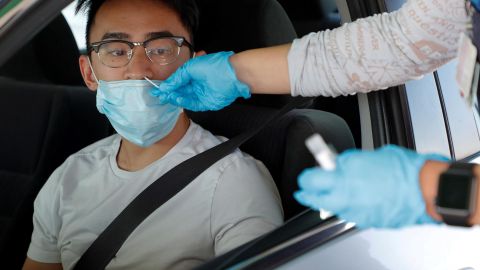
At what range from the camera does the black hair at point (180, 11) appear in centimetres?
175

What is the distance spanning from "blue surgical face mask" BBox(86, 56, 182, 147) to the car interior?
239mm

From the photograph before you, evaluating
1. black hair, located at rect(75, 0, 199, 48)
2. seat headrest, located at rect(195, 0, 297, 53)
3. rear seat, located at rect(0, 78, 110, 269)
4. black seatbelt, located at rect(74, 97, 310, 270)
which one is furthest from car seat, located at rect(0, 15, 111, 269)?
black seatbelt, located at rect(74, 97, 310, 270)

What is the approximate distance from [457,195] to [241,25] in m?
1.12

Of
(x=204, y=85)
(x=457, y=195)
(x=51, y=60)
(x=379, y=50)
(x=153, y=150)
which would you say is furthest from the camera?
(x=51, y=60)

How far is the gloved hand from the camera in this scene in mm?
1403

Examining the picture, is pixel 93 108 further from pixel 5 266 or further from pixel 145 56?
pixel 145 56

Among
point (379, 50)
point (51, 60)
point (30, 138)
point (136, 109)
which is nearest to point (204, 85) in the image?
point (136, 109)

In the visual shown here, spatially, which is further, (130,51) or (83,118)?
(83,118)

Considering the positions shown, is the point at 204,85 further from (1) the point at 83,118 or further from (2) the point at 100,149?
(1) the point at 83,118

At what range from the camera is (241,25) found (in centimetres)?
182

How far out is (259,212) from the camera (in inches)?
56.7

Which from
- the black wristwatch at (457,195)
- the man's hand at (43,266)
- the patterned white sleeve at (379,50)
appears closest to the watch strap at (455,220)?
the black wristwatch at (457,195)

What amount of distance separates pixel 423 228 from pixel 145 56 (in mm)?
879

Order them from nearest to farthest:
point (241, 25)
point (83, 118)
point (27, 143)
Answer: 1. point (241, 25)
2. point (27, 143)
3. point (83, 118)
